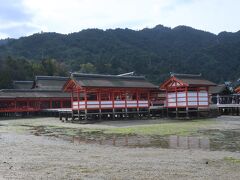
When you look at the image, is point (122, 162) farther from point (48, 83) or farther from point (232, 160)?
point (48, 83)

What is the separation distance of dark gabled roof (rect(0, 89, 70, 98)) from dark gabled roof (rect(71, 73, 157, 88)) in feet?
46.0

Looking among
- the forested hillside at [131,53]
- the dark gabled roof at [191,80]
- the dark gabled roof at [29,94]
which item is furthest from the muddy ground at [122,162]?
the forested hillside at [131,53]

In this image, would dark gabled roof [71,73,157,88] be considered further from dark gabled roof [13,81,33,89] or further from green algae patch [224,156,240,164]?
dark gabled roof [13,81,33,89]

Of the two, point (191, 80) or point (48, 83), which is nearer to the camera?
point (191, 80)

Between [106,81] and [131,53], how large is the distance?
7037cm

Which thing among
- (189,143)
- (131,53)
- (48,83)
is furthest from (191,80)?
(131,53)

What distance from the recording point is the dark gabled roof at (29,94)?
153 ft

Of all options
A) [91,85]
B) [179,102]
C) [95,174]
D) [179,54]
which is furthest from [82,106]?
[179,54]

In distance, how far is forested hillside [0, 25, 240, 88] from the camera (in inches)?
3467

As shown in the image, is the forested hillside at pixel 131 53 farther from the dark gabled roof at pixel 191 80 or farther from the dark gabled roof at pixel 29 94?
the dark gabled roof at pixel 191 80

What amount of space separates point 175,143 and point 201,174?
266 inches

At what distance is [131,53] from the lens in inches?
4149

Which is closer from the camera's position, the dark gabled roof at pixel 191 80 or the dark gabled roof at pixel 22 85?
the dark gabled roof at pixel 191 80

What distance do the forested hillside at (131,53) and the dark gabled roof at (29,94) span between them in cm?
1941
